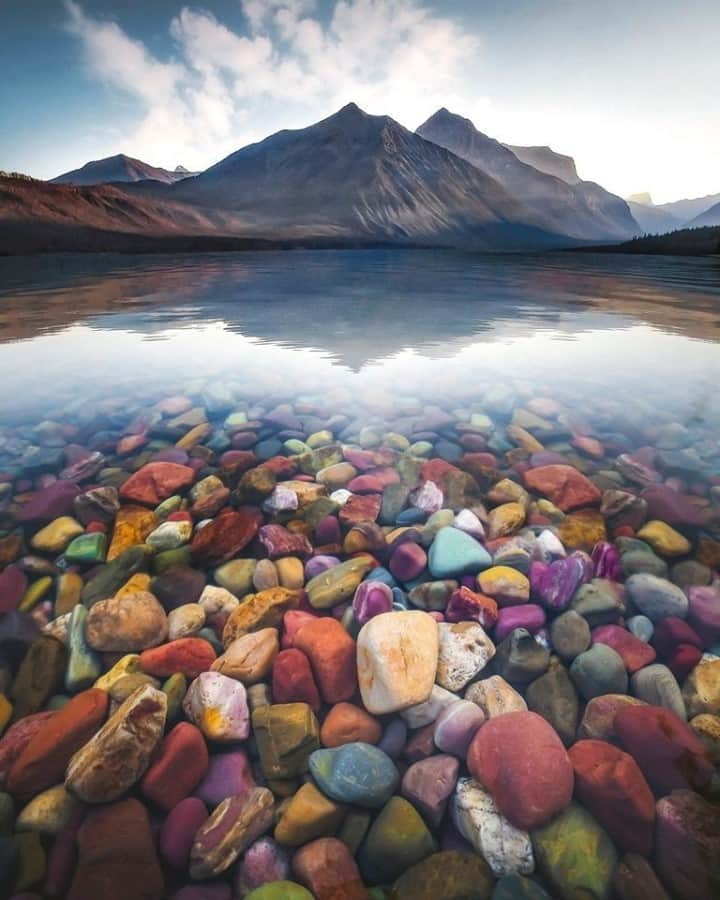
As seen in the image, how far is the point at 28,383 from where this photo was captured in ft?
20.0

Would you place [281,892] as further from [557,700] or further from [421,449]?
[421,449]

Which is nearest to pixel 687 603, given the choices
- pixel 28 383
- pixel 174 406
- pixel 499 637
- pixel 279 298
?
pixel 499 637

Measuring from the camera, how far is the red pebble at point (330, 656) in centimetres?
225

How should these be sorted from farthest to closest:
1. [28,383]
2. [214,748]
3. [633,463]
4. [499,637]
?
[28,383] < [633,463] < [499,637] < [214,748]

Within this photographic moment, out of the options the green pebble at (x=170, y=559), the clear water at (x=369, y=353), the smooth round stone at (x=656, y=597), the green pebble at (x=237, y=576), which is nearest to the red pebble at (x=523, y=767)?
the smooth round stone at (x=656, y=597)

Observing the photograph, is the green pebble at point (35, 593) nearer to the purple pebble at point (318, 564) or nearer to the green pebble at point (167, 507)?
the green pebble at point (167, 507)

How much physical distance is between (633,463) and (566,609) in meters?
2.04

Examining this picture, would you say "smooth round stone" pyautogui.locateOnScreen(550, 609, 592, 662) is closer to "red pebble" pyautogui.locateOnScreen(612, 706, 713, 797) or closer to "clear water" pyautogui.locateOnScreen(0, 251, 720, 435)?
"red pebble" pyautogui.locateOnScreen(612, 706, 713, 797)

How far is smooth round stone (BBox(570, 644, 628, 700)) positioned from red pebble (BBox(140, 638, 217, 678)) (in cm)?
177

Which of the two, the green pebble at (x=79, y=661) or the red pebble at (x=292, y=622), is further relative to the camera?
→ the red pebble at (x=292, y=622)

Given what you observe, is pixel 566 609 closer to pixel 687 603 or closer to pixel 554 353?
pixel 687 603

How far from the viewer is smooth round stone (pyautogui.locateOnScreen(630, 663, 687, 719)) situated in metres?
2.13

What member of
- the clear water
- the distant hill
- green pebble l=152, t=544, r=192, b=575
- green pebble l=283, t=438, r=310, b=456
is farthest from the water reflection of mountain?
the distant hill

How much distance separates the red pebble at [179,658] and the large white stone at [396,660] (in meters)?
0.76
